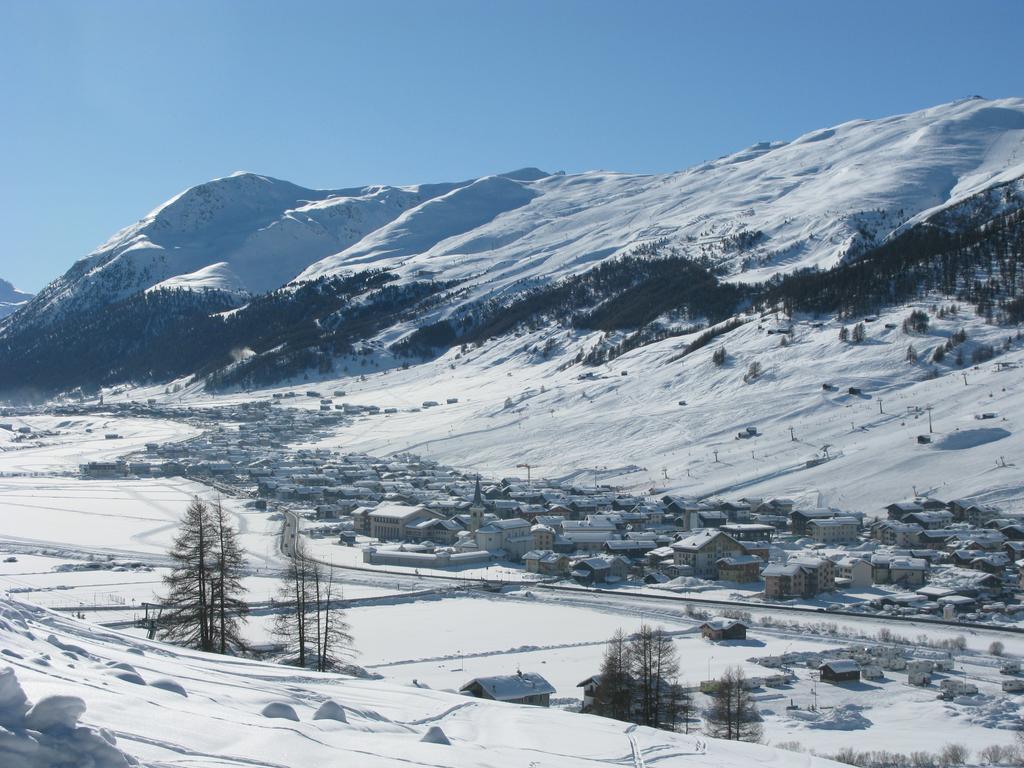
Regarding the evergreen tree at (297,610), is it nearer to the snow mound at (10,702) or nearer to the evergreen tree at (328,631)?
the evergreen tree at (328,631)

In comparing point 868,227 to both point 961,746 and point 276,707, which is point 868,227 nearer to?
point 961,746

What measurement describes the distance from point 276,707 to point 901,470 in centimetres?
5995

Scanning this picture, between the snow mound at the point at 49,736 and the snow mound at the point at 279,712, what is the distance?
2221mm

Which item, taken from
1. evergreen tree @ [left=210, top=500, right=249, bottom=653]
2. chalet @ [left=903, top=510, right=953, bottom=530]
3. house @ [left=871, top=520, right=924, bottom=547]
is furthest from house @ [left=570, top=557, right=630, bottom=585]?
evergreen tree @ [left=210, top=500, right=249, bottom=653]

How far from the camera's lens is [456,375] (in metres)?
142

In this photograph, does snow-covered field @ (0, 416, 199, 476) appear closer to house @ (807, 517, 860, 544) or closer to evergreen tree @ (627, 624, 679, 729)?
house @ (807, 517, 860, 544)

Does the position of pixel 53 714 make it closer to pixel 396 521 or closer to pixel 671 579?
pixel 671 579

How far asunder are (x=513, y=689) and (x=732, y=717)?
186 inches

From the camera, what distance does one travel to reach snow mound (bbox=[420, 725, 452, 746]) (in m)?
8.13

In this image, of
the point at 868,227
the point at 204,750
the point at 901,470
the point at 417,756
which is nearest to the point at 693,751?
the point at 417,756

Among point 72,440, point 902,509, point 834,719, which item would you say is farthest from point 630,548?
point 72,440

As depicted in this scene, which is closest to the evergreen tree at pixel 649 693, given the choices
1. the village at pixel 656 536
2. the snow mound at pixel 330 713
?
the snow mound at pixel 330 713

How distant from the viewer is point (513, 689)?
2125 centimetres

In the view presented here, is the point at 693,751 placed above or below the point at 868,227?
below
